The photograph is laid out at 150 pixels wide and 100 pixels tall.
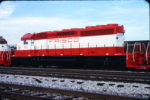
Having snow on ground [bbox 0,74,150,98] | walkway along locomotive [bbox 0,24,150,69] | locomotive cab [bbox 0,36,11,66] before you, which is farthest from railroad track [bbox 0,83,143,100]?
locomotive cab [bbox 0,36,11,66]

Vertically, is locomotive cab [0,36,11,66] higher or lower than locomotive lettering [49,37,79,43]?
lower

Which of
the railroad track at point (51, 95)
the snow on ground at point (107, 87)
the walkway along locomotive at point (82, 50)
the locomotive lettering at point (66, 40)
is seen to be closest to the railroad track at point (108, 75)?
the snow on ground at point (107, 87)

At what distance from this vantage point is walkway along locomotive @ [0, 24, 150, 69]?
17516 millimetres

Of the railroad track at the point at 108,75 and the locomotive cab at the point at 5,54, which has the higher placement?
the locomotive cab at the point at 5,54

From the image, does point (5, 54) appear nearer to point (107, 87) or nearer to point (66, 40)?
point (66, 40)

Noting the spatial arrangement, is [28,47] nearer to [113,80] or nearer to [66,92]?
[113,80]

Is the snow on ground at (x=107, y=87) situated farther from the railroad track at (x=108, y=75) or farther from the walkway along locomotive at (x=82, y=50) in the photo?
the walkway along locomotive at (x=82, y=50)

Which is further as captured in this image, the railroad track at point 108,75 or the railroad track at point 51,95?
the railroad track at point 108,75

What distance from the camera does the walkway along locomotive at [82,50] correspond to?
17.5m

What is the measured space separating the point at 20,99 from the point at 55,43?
1551cm

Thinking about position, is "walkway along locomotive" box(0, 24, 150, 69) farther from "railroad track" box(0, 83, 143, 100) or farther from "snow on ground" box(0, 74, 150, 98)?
"railroad track" box(0, 83, 143, 100)

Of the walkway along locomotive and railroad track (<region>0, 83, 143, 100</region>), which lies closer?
railroad track (<region>0, 83, 143, 100</region>)

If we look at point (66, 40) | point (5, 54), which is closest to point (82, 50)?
point (66, 40)


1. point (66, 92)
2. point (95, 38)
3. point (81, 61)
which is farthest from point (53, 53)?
point (66, 92)
